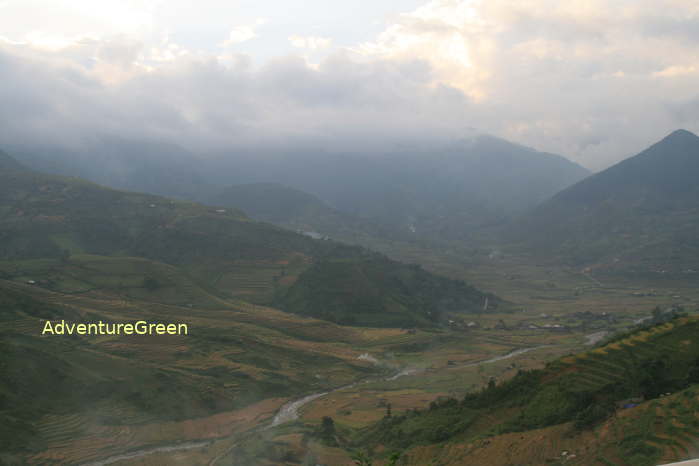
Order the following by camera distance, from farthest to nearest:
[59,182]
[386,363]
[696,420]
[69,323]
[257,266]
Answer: [59,182]
[257,266]
[386,363]
[69,323]
[696,420]

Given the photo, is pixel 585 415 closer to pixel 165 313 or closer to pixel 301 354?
pixel 301 354

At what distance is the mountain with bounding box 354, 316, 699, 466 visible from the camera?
25.5m

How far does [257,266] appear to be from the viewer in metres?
150

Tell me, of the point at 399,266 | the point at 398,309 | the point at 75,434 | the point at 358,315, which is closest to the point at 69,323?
the point at 75,434

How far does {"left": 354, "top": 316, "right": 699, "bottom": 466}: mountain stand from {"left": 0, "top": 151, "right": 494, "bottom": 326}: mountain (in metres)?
78.1

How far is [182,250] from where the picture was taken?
517ft

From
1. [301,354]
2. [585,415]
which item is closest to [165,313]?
[301,354]

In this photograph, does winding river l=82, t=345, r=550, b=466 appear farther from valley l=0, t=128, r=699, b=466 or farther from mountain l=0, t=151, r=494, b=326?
mountain l=0, t=151, r=494, b=326

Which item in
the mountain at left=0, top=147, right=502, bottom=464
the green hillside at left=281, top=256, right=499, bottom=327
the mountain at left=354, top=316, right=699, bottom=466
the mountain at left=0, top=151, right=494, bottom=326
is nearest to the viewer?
the mountain at left=354, top=316, right=699, bottom=466

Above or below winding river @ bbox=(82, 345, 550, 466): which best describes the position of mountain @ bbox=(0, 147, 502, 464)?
above

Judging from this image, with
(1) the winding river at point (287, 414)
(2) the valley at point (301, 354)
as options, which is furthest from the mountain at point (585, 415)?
(1) the winding river at point (287, 414)

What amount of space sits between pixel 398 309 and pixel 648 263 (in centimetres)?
12065

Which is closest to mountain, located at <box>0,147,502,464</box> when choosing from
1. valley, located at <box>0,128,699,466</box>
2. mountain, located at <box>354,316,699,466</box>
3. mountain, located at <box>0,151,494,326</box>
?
valley, located at <box>0,128,699,466</box>

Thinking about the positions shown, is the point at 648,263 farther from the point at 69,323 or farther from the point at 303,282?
the point at 69,323
